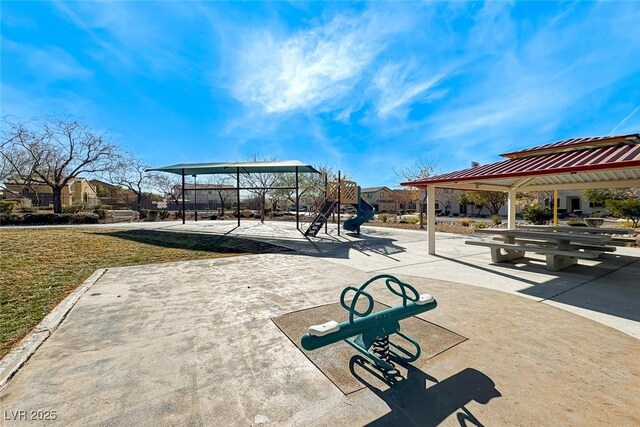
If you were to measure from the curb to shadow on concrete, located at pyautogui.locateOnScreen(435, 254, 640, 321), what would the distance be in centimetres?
638

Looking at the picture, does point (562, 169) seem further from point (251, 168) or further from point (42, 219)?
point (42, 219)

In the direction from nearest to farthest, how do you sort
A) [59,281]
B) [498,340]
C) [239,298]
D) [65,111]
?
[498,340], [239,298], [59,281], [65,111]

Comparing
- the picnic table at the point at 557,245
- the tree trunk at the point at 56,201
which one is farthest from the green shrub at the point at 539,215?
the tree trunk at the point at 56,201

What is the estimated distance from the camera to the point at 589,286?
4.89 metres

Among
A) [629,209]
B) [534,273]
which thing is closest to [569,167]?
[534,273]

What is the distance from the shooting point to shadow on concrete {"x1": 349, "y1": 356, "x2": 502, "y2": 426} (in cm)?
190

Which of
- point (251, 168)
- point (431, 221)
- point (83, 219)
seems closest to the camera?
point (431, 221)

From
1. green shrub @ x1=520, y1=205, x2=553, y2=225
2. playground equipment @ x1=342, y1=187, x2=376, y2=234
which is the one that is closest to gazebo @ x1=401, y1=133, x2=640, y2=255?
playground equipment @ x1=342, y1=187, x2=376, y2=234

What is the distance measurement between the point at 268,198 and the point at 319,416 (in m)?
36.8

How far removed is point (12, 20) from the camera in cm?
668

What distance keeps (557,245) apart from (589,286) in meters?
1.63

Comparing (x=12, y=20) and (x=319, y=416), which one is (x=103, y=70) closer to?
(x=12, y=20)

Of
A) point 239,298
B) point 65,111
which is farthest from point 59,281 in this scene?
point 65,111

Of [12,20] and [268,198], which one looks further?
[268,198]
